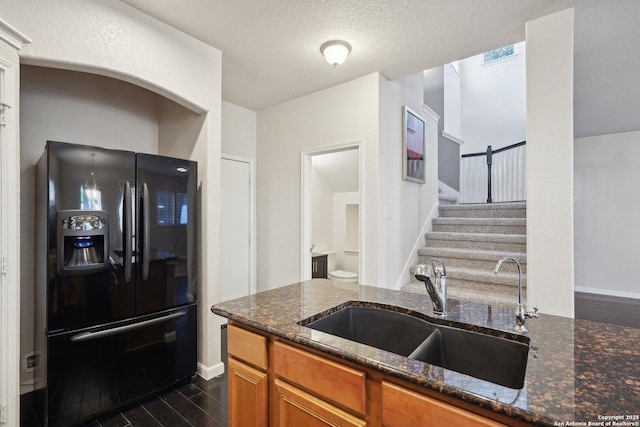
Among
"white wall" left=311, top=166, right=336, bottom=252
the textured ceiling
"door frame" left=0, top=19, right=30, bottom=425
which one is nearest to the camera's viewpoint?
"door frame" left=0, top=19, right=30, bottom=425

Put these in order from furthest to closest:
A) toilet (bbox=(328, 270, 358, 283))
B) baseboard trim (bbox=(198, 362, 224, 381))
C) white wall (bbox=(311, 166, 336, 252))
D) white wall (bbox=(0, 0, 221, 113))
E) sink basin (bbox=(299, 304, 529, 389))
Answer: white wall (bbox=(311, 166, 336, 252))
toilet (bbox=(328, 270, 358, 283))
baseboard trim (bbox=(198, 362, 224, 381))
white wall (bbox=(0, 0, 221, 113))
sink basin (bbox=(299, 304, 529, 389))

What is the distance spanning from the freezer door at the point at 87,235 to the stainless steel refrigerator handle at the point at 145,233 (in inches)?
3.0

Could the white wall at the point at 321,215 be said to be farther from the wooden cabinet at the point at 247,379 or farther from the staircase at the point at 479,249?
the wooden cabinet at the point at 247,379

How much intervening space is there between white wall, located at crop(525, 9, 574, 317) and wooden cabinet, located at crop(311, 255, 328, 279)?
10.9 feet

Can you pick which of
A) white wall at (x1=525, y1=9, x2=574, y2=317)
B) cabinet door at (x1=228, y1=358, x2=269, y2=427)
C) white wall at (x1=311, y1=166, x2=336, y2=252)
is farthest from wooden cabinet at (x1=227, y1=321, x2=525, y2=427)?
white wall at (x1=311, y1=166, x2=336, y2=252)

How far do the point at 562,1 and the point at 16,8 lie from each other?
333 cm

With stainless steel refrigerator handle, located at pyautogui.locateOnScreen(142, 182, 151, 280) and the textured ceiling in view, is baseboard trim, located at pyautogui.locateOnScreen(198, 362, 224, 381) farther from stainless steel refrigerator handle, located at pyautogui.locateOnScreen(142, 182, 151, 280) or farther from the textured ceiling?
the textured ceiling

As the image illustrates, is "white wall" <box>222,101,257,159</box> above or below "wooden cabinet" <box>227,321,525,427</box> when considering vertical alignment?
above

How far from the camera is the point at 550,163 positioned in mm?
2135

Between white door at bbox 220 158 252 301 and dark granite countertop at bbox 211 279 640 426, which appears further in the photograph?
white door at bbox 220 158 252 301

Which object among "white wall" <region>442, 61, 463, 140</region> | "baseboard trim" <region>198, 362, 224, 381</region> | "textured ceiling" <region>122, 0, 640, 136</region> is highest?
"white wall" <region>442, 61, 463, 140</region>

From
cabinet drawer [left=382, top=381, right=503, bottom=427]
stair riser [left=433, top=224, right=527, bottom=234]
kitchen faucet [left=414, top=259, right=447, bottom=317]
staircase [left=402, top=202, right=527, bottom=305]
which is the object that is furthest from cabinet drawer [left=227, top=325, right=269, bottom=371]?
stair riser [left=433, top=224, right=527, bottom=234]

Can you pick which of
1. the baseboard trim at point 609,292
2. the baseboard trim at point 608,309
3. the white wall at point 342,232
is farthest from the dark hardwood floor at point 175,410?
the baseboard trim at point 609,292

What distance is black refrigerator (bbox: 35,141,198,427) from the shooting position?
181cm
